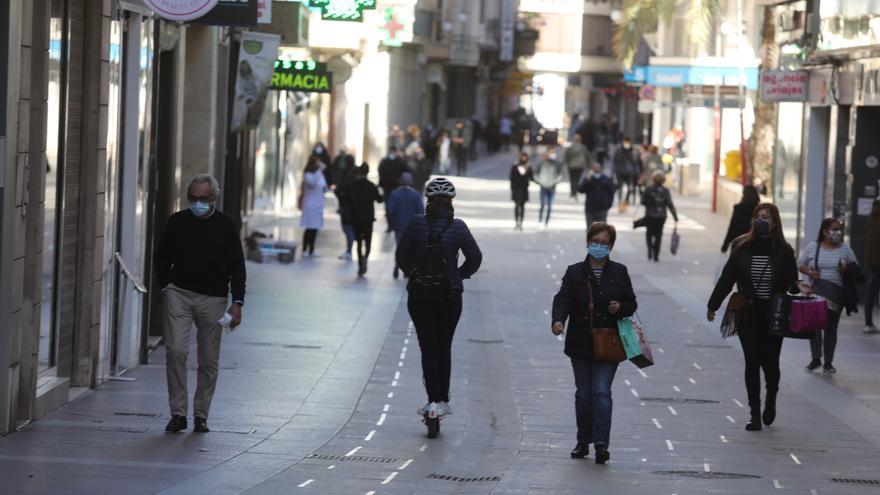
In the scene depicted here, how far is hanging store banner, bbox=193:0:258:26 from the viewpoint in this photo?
15391 mm

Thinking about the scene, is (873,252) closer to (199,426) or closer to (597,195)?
(199,426)

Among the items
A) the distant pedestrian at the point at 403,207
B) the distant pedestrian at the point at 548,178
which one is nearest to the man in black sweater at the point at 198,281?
the distant pedestrian at the point at 403,207

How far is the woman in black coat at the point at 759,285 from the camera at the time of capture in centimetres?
1334

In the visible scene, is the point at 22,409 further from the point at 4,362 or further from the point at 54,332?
the point at 54,332

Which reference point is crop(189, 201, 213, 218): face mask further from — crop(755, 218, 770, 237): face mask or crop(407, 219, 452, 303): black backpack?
crop(755, 218, 770, 237): face mask

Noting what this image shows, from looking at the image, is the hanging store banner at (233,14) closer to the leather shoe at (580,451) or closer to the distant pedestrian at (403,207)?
the leather shoe at (580,451)

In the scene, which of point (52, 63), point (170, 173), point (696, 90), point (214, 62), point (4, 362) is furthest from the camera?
point (696, 90)

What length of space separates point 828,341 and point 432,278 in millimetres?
5971

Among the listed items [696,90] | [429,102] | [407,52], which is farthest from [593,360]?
[429,102]

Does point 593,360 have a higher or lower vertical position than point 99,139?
lower

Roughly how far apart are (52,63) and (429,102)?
62838mm

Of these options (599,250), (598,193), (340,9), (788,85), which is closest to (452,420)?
(599,250)

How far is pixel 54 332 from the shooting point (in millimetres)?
13344

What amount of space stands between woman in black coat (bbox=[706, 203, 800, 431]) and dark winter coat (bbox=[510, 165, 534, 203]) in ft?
71.9
